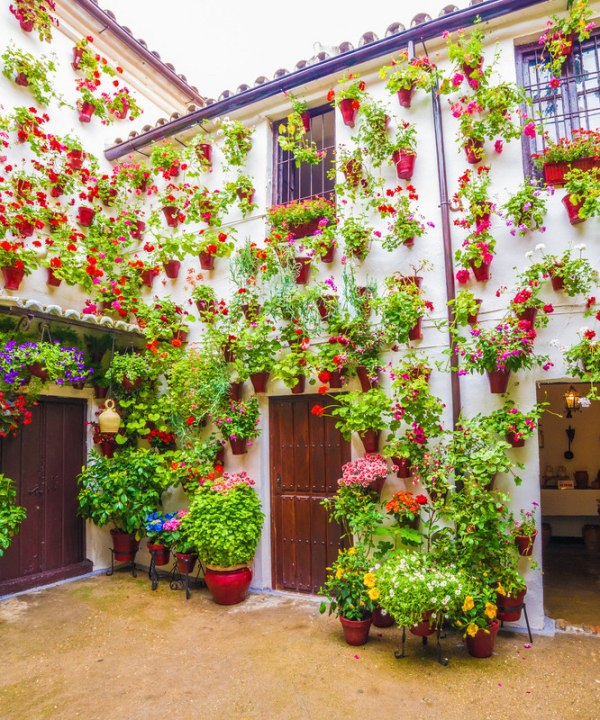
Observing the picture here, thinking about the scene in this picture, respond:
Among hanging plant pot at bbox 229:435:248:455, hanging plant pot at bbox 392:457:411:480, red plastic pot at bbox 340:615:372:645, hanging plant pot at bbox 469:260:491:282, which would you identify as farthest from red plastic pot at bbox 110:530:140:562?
hanging plant pot at bbox 469:260:491:282

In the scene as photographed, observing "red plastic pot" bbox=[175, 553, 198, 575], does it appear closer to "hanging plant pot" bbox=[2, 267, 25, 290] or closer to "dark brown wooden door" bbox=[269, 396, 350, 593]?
"dark brown wooden door" bbox=[269, 396, 350, 593]

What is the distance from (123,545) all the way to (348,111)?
6127mm

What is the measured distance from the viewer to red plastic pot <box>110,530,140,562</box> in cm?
645

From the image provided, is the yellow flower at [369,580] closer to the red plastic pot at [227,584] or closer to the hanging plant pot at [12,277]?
the red plastic pot at [227,584]

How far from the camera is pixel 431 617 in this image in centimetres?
416

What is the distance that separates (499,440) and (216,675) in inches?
127

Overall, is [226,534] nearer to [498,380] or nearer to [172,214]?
[498,380]

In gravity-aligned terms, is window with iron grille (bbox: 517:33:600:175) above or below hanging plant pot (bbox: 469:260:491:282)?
above

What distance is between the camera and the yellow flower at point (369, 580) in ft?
13.9

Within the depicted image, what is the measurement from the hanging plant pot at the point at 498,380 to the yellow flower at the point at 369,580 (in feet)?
6.79

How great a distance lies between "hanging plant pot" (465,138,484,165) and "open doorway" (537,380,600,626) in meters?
3.18

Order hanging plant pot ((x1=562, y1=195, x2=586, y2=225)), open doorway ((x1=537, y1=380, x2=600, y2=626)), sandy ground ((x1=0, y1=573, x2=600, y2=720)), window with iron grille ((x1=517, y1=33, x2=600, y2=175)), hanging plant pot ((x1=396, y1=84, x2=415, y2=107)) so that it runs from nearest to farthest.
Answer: sandy ground ((x1=0, y1=573, x2=600, y2=720)) → hanging plant pot ((x1=562, y1=195, x2=586, y2=225)) → window with iron grille ((x1=517, y1=33, x2=600, y2=175)) → hanging plant pot ((x1=396, y1=84, x2=415, y2=107)) → open doorway ((x1=537, y1=380, x2=600, y2=626))

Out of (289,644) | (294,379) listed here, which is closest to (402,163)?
(294,379)

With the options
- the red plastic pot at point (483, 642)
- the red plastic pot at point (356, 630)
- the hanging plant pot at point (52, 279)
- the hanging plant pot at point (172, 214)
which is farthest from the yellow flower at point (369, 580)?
the hanging plant pot at point (172, 214)
